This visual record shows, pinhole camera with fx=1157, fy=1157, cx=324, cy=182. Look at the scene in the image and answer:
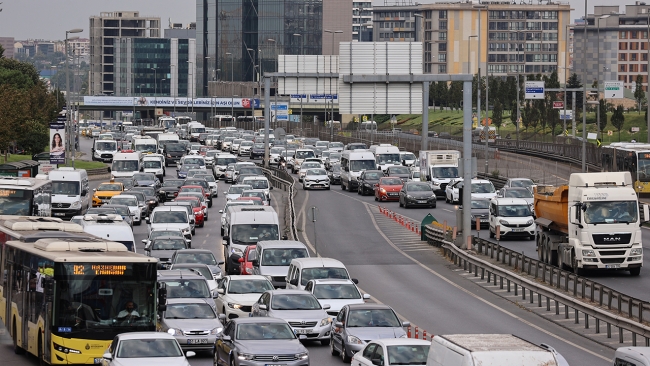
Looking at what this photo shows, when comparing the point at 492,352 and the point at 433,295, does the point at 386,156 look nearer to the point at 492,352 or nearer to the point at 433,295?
the point at 433,295

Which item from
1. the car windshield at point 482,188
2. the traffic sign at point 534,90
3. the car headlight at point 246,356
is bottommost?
the car headlight at point 246,356

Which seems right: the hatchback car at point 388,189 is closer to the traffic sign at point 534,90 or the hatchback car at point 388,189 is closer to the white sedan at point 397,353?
the traffic sign at point 534,90

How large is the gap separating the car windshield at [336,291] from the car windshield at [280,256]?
5730 mm

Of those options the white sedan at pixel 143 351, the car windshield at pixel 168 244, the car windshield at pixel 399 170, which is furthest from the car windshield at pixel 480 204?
the white sedan at pixel 143 351

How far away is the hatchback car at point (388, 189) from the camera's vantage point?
6625cm

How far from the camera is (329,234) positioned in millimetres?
50938

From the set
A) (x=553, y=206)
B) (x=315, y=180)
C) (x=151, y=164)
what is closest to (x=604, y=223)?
(x=553, y=206)

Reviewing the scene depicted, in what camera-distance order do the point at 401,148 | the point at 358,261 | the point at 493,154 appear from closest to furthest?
the point at 358,261 < the point at 493,154 < the point at 401,148

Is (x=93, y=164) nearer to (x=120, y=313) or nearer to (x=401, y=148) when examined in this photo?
(x=401, y=148)

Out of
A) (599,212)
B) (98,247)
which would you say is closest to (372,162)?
(599,212)

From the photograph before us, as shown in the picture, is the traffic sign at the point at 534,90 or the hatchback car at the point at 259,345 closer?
the hatchback car at the point at 259,345

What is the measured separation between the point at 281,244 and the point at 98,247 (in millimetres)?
12500

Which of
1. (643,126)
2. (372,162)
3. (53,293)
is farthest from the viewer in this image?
(643,126)

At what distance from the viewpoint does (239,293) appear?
28594 millimetres
